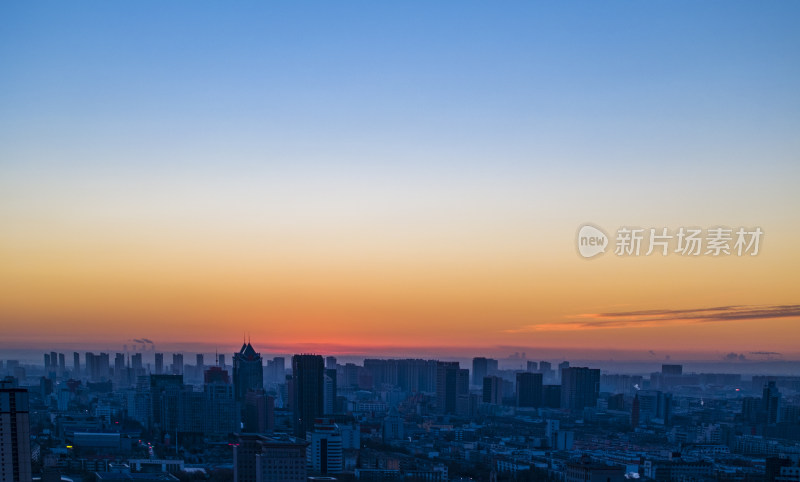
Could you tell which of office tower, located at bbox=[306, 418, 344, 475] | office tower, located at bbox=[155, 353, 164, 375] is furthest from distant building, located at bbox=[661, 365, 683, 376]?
office tower, located at bbox=[155, 353, 164, 375]

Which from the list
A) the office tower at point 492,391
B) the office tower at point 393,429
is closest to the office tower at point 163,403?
the office tower at point 393,429

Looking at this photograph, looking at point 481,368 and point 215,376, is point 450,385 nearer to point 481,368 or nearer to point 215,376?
point 481,368

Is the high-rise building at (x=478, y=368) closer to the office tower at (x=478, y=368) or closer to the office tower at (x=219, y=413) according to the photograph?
the office tower at (x=478, y=368)

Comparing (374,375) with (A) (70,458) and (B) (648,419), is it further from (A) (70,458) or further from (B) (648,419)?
(A) (70,458)

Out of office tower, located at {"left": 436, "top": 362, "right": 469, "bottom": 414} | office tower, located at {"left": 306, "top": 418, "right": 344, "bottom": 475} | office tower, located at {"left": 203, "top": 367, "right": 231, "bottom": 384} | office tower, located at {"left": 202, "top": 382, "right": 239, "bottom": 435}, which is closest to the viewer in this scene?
office tower, located at {"left": 306, "top": 418, "right": 344, "bottom": 475}

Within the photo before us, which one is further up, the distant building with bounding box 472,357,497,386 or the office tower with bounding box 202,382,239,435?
the office tower with bounding box 202,382,239,435

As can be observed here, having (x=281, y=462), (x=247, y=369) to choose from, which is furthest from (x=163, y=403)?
(x=281, y=462)

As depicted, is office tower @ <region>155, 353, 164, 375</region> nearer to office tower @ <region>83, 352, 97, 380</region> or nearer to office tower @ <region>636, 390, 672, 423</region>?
office tower @ <region>83, 352, 97, 380</region>
